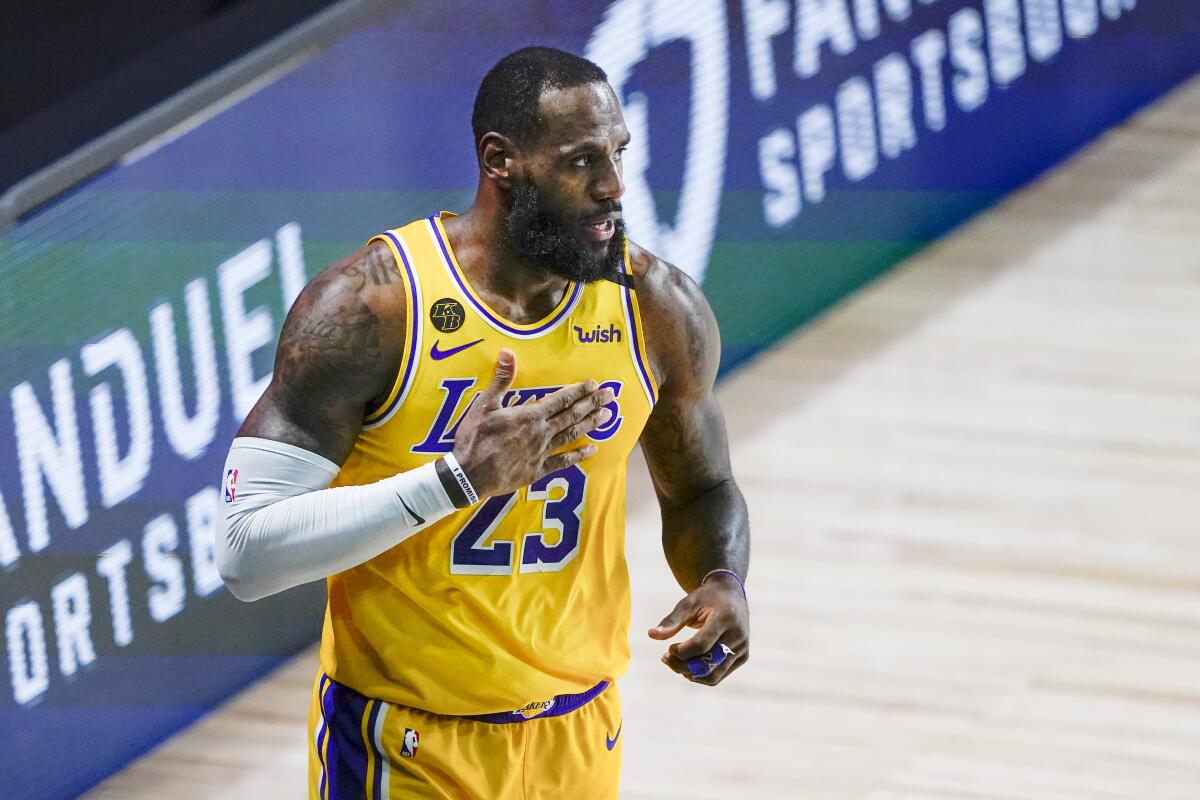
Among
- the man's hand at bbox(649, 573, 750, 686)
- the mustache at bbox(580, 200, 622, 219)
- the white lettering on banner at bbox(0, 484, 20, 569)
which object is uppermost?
the mustache at bbox(580, 200, 622, 219)

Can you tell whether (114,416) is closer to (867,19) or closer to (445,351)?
(445,351)

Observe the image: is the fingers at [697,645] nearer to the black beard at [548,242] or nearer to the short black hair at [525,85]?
the black beard at [548,242]

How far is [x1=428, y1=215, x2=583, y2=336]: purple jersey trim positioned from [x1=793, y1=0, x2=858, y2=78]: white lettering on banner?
11.5ft

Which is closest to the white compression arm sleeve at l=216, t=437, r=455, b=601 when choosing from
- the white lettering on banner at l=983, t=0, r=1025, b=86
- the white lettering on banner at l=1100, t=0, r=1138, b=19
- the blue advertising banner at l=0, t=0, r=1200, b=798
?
the blue advertising banner at l=0, t=0, r=1200, b=798

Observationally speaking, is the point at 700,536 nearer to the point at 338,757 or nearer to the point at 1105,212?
the point at 338,757

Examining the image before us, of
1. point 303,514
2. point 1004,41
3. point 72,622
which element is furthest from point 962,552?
point 303,514

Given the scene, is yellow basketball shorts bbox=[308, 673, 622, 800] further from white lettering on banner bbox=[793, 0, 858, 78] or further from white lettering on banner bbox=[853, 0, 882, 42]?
white lettering on banner bbox=[853, 0, 882, 42]

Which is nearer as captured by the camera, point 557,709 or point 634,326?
point 634,326

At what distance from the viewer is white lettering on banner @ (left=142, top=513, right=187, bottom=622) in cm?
459

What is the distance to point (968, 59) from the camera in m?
6.94

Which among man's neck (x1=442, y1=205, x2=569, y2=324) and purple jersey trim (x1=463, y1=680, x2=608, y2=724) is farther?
purple jersey trim (x1=463, y1=680, x2=608, y2=724)

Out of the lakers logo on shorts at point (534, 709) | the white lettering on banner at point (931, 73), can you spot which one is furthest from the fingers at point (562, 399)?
the white lettering on banner at point (931, 73)

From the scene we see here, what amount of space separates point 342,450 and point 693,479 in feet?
2.23

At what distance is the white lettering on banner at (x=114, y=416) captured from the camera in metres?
4.35
